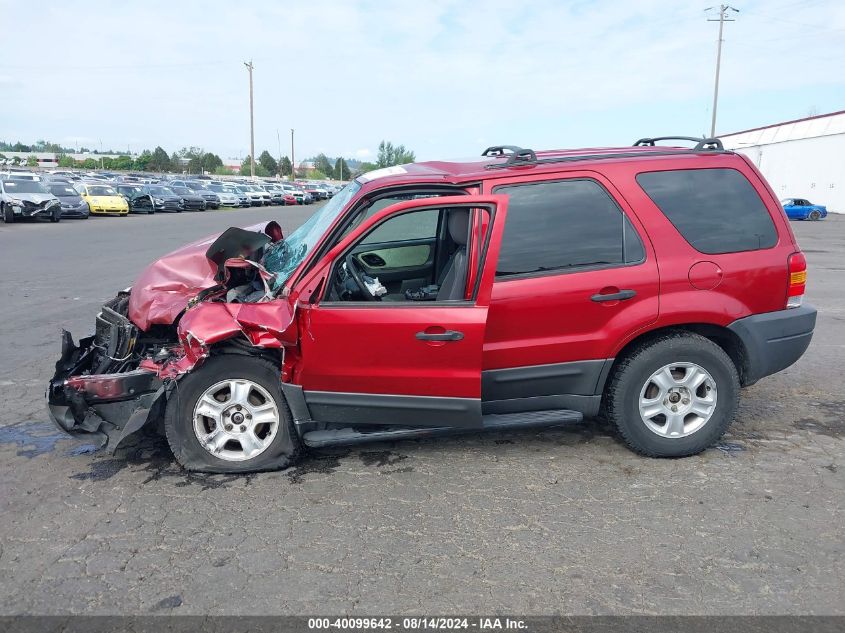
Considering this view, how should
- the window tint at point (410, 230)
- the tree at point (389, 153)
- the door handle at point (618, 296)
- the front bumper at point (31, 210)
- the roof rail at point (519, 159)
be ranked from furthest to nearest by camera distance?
the tree at point (389, 153)
the front bumper at point (31, 210)
the window tint at point (410, 230)
the roof rail at point (519, 159)
the door handle at point (618, 296)

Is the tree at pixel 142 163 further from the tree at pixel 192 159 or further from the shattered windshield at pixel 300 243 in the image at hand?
the shattered windshield at pixel 300 243

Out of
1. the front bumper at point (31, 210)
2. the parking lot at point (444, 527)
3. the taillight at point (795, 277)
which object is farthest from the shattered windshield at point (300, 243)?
the front bumper at point (31, 210)

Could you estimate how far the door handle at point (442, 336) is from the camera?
139 inches

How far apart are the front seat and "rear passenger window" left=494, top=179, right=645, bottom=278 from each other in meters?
0.23

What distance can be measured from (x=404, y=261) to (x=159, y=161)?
117919 mm

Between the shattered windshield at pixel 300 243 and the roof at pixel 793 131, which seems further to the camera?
the roof at pixel 793 131

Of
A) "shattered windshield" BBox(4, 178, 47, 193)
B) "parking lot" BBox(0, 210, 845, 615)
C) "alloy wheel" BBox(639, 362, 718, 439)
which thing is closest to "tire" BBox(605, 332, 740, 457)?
"alloy wheel" BBox(639, 362, 718, 439)

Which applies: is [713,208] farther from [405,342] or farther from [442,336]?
[405,342]

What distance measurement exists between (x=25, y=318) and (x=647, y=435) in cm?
761

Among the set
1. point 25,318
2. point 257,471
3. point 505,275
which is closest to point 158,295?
point 257,471

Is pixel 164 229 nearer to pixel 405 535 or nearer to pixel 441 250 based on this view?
pixel 441 250

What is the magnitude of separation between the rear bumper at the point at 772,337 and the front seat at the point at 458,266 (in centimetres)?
172

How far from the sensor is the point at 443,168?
13.7 feet

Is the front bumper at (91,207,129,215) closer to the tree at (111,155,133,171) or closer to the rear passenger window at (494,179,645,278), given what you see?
the rear passenger window at (494,179,645,278)
